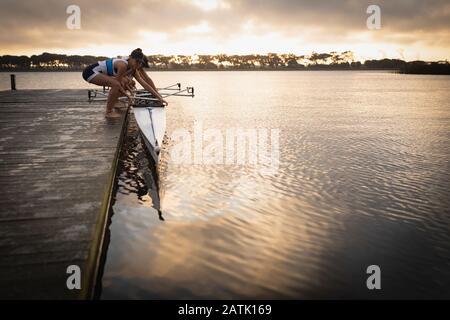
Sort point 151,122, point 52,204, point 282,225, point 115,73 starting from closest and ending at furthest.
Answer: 1. point 52,204
2. point 282,225
3. point 115,73
4. point 151,122

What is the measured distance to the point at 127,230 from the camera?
7.25m

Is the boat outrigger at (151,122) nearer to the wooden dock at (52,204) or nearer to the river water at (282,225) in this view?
the river water at (282,225)

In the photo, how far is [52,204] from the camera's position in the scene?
5.67m

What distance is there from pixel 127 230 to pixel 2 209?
2467 millimetres

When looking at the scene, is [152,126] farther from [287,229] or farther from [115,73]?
[287,229]

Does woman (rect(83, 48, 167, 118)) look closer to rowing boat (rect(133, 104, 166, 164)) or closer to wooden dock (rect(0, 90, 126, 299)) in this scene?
rowing boat (rect(133, 104, 166, 164))

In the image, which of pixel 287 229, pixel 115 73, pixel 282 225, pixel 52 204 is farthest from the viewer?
pixel 115 73

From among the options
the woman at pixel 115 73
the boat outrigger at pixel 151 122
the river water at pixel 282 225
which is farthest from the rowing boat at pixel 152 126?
the woman at pixel 115 73

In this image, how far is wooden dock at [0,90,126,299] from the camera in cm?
395

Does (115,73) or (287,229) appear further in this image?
(115,73)

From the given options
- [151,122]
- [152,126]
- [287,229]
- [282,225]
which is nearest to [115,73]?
[151,122]

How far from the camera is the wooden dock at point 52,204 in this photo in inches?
156
